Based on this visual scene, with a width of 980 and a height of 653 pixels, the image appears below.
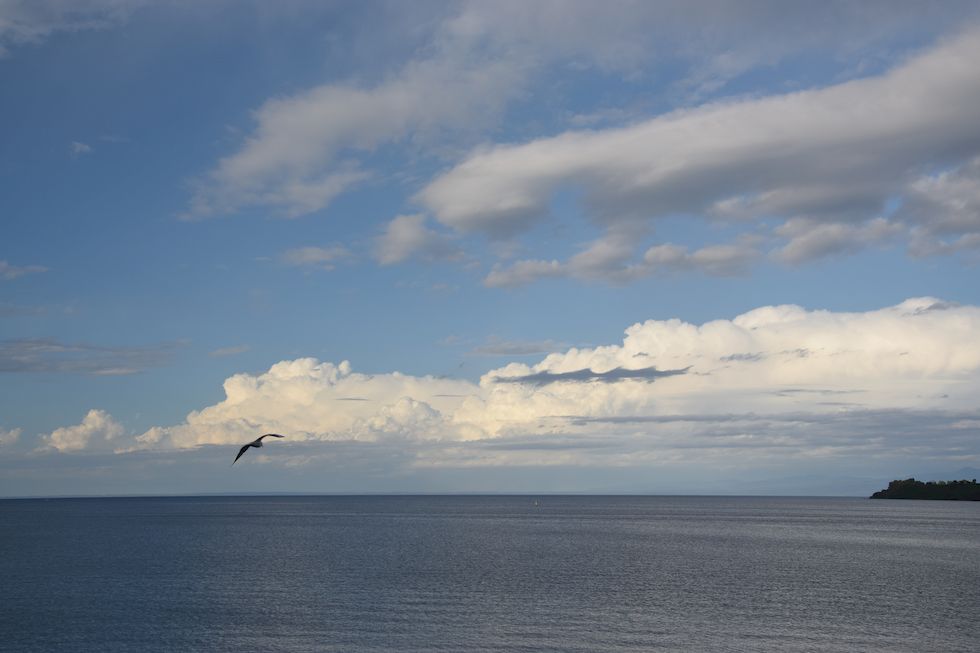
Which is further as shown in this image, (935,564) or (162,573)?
(935,564)

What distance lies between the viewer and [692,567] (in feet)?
375

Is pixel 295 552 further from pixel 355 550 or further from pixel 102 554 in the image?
pixel 102 554

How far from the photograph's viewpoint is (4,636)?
67125 millimetres

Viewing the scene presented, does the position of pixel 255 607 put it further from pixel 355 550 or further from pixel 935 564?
pixel 935 564

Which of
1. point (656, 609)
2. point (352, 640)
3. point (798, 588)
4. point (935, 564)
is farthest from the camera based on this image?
point (935, 564)

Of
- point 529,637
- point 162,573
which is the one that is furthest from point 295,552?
point 529,637

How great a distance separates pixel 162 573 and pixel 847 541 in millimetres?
134017

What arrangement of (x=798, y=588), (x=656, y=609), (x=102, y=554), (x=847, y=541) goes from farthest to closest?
(x=847, y=541) < (x=102, y=554) < (x=798, y=588) < (x=656, y=609)

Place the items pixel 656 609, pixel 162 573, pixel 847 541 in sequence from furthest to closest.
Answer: pixel 847 541, pixel 162 573, pixel 656 609

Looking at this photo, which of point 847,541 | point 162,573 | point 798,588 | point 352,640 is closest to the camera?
point 352,640

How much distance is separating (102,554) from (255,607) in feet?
230

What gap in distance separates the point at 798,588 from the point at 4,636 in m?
77.6

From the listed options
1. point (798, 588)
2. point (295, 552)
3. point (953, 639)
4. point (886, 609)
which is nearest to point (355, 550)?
point (295, 552)

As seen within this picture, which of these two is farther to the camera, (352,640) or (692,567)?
(692,567)
